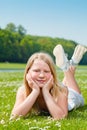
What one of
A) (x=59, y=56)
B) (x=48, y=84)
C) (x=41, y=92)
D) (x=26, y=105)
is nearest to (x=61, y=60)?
(x=59, y=56)

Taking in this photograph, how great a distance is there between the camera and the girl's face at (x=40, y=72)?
8859 mm

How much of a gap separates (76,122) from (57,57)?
427cm

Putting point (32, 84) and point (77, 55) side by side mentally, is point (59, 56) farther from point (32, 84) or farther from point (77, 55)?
point (32, 84)

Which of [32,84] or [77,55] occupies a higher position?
[77,55]

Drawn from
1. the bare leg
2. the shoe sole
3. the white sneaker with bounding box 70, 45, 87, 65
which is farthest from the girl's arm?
the white sneaker with bounding box 70, 45, 87, 65

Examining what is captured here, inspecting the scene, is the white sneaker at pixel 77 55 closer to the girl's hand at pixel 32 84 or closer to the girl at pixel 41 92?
the girl at pixel 41 92

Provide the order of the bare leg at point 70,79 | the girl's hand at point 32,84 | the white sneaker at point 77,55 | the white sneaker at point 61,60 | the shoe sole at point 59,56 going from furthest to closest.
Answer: the white sneaker at point 77,55 < the shoe sole at point 59,56 < the white sneaker at point 61,60 < the bare leg at point 70,79 < the girl's hand at point 32,84

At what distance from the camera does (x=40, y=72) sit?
29.3 ft

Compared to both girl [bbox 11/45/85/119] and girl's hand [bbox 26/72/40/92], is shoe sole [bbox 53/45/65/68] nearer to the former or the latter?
girl [bbox 11/45/85/119]

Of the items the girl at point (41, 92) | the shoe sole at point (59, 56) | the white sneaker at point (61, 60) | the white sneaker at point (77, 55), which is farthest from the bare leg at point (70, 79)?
the girl at point (41, 92)

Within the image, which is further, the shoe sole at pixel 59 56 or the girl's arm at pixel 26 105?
the shoe sole at pixel 59 56

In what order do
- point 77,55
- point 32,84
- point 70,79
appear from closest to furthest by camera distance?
point 32,84 → point 70,79 → point 77,55

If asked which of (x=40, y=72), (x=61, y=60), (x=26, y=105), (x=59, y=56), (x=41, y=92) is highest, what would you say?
(x=59, y=56)

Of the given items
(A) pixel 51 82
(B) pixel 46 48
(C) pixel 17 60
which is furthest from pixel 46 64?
(B) pixel 46 48
